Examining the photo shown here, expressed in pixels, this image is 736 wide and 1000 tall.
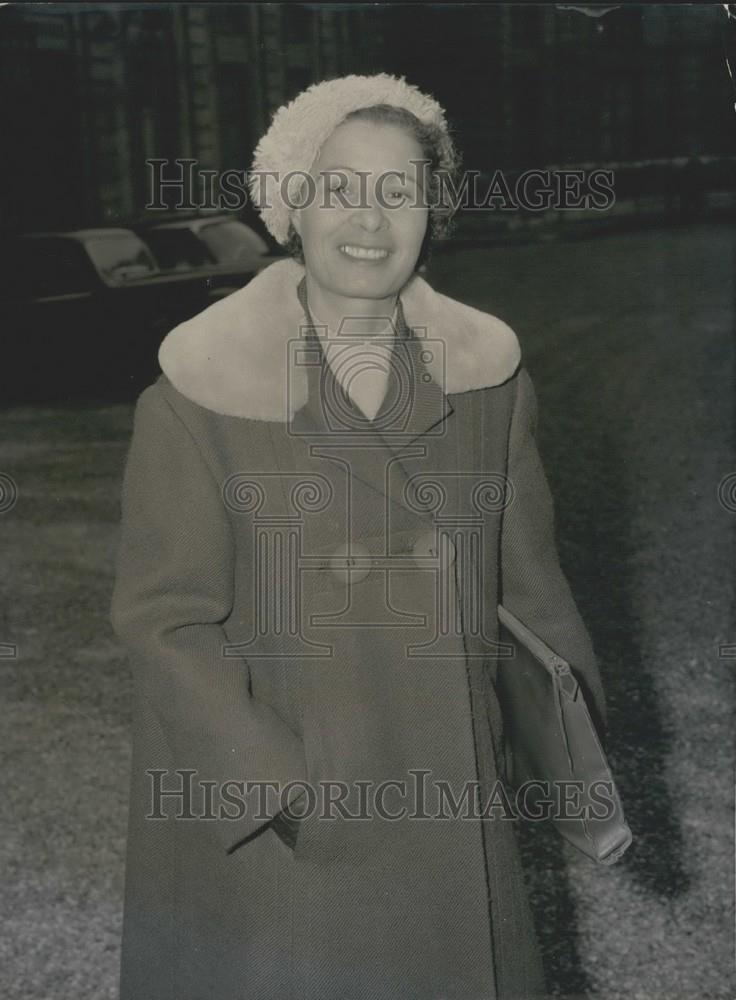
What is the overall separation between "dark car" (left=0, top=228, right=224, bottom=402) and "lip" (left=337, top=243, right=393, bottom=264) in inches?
32.1

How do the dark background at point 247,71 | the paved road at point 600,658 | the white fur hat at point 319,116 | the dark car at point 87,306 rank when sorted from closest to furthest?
the white fur hat at point 319,116 → the dark background at point 247,71 → the dark car at point 87,306 → the paved road at point 600,658

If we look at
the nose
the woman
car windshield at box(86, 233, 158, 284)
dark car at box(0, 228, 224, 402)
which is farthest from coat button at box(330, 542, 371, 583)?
car windshield at box(86, 233, 158, 284)

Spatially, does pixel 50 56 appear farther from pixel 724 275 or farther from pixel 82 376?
pixel 724 275

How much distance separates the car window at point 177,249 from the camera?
2.94 m

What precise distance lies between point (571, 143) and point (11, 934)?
2.68 metres

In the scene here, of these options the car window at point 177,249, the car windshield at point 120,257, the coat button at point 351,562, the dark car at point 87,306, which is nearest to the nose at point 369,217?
the coat button at point 351,562

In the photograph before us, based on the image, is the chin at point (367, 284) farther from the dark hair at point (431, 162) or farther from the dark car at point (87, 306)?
the dark car at point (87, 306)

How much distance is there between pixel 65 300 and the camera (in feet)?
10.8

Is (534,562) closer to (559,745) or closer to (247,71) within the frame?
(559,745)

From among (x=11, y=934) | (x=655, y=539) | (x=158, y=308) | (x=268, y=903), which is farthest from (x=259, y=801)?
(x=655, y=539)

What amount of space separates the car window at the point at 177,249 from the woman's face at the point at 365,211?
3.32 ft

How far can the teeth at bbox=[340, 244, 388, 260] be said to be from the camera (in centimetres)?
194

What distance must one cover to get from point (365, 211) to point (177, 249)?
3.84ft

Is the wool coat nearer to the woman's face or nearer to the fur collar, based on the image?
the fur collar
